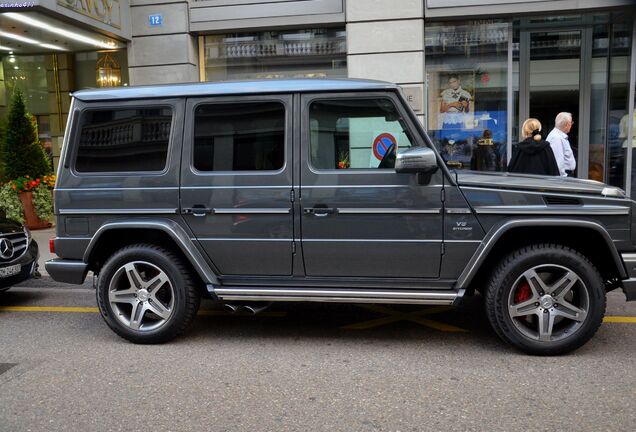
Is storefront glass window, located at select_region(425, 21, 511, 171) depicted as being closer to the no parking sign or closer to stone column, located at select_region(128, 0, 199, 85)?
stone column, located at select_region(128, 0, 199, 85)

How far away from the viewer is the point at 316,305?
19.9ft

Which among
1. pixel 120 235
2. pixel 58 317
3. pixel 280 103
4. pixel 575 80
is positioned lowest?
pixel 58 317

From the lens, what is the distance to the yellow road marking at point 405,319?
524 centimetres

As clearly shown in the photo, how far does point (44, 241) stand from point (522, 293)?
867cm

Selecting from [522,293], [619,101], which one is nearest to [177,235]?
[522,293]

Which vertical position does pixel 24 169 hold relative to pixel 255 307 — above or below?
above

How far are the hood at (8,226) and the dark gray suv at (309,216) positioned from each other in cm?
165

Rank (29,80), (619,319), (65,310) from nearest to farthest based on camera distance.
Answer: (619,319) → (65,310) → (29,80)

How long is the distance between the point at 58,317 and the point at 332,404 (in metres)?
3.56

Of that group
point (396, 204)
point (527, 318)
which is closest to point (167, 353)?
point (396, 204)

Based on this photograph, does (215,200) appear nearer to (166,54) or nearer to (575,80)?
(166,54)

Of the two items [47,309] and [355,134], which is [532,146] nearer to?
[355,134]

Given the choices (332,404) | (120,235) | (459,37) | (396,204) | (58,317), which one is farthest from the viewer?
(459,37)

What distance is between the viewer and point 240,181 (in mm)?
4637
